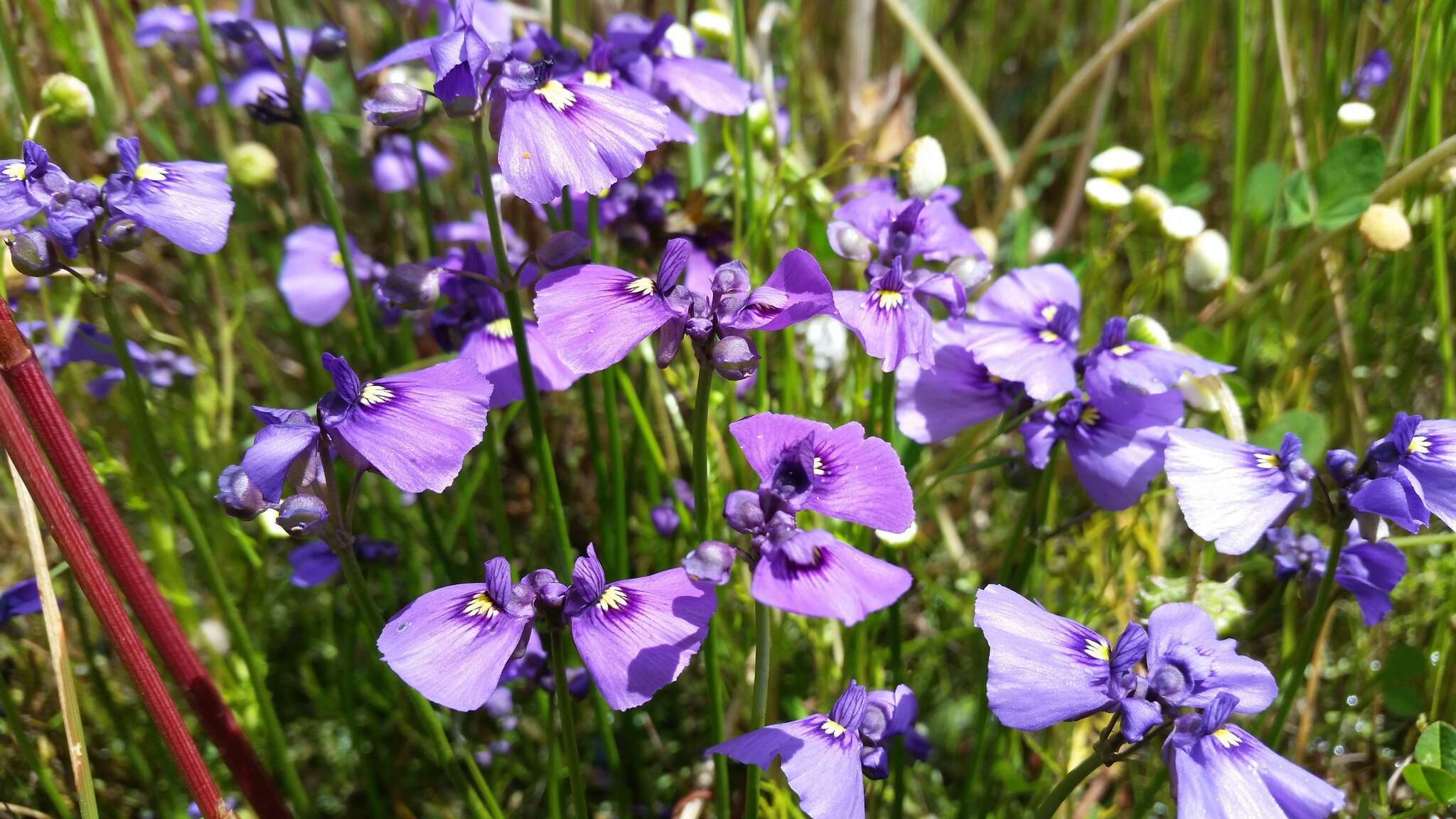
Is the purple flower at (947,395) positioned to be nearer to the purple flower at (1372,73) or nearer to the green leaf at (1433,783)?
the green leaf at (1433,783)

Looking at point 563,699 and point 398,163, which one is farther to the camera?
point 398,163

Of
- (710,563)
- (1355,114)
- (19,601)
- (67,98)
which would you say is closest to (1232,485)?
(710,563)

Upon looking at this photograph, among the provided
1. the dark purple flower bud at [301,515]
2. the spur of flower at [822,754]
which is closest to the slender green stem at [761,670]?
the spur of flower at [822,754]

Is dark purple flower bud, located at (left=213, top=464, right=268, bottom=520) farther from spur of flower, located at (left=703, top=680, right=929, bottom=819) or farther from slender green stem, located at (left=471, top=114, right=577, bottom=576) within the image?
spur of flower, located at (left=703, top=680, right=929, bottom=819)

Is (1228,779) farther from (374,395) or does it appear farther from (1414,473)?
(374,395)

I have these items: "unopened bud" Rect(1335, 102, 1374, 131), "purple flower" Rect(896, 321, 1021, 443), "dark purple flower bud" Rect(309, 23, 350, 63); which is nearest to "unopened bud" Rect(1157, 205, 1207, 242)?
"unopened bud" Rect(1335, 102, 1374, 131)

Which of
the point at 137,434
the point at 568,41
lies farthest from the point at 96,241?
the point at 568,41
